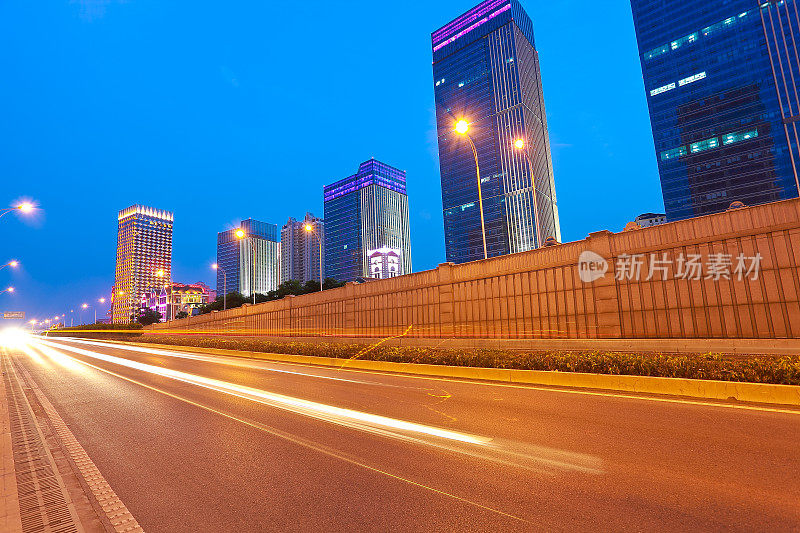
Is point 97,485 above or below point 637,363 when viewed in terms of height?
below

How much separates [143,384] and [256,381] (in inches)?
167

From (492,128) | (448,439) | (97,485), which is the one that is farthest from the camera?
(492,128)

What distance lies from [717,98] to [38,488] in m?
169

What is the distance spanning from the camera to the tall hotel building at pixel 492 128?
543 ft

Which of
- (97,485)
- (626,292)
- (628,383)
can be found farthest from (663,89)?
(97,485)

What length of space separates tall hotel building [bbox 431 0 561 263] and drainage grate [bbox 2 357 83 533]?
6220 inches

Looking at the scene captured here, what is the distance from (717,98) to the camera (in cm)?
12419

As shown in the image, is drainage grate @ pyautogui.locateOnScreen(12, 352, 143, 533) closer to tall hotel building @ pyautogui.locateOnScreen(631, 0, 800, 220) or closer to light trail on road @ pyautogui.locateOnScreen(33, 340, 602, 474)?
light trail on road @ pyautogui.locateOnScreen(33, 340, 602, 474)

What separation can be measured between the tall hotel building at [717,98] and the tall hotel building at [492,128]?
4422 centimetres

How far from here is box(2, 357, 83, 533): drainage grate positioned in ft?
13.6

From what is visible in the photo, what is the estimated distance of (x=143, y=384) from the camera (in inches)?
558

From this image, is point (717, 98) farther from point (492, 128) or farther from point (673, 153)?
point (492, 128)

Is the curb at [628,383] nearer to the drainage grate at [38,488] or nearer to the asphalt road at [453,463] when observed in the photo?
the asphalt road at [453,463]

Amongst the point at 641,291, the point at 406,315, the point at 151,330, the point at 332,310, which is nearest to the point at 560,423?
the point at 641,291
